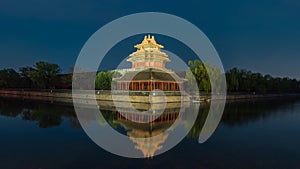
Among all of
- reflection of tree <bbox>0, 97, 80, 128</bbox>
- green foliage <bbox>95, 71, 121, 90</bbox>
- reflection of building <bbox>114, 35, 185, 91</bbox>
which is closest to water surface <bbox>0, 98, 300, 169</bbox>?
reflection of tree <bbox>0, 97, 80, 128</bbox>

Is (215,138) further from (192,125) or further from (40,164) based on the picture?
(40,164)

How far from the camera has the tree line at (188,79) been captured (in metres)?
32.3

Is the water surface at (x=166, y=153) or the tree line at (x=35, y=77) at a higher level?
the tree line at (x=35, y=77)

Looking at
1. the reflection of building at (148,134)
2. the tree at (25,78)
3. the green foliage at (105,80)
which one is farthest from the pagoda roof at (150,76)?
the tree at (25,78)

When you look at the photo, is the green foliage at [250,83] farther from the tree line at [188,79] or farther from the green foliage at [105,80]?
the green foliage at [105,80]

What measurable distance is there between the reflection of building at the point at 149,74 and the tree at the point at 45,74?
57.8 ft

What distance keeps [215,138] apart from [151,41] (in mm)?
27334

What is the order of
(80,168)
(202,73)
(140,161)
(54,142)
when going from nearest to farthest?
(80,168)
(140,161)
(54,142)
(202,73)

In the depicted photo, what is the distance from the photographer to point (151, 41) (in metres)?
35.8

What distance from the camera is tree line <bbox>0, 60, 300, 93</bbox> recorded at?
106ft

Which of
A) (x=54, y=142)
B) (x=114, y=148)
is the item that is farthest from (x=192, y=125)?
(x=54, y=142)

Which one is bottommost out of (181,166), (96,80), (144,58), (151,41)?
(181,166)

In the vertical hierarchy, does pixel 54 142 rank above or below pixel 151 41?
below

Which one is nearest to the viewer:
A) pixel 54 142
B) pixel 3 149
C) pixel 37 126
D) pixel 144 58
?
pixel 3 149
